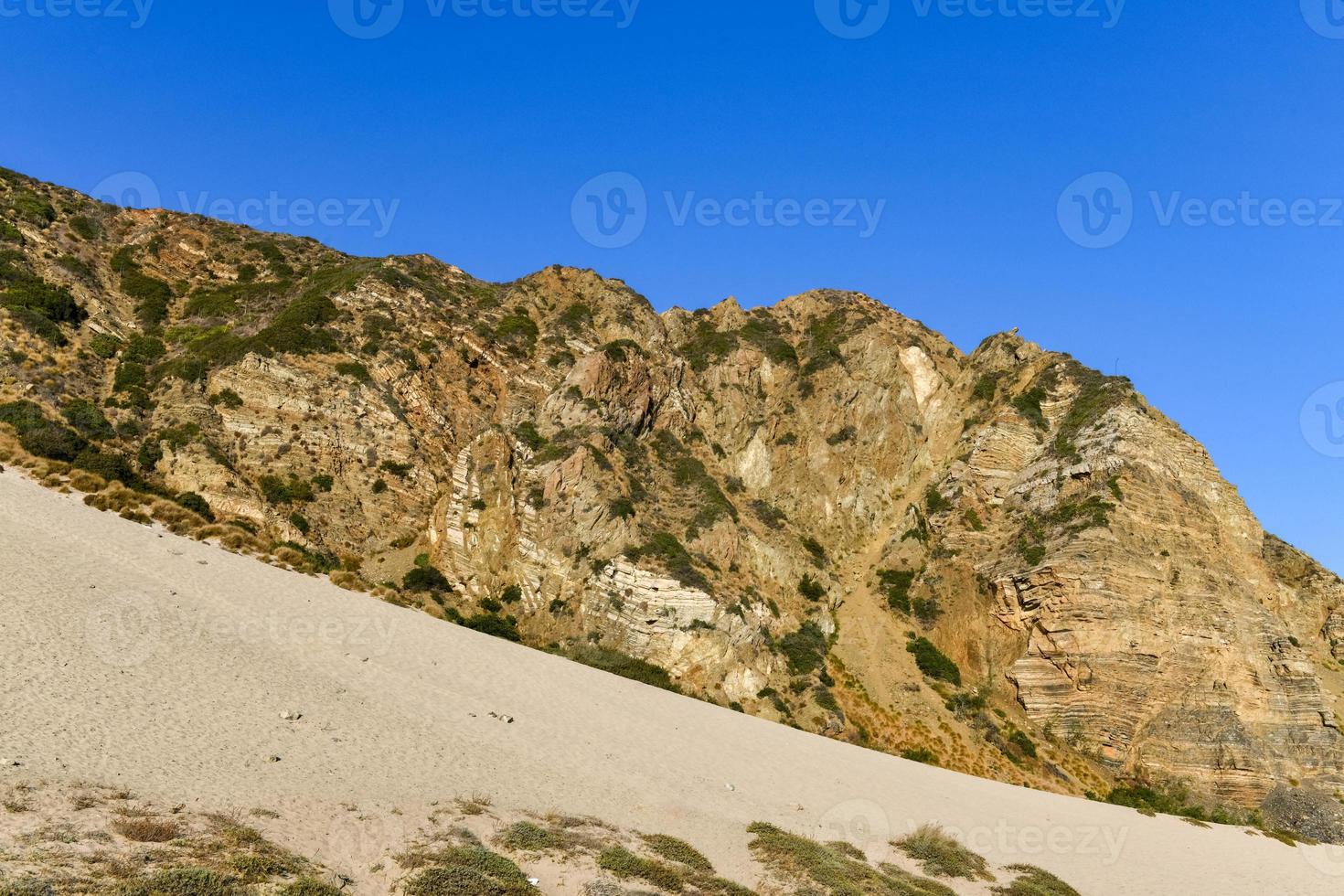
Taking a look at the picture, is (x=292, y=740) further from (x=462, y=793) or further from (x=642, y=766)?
(x=642, y=766)

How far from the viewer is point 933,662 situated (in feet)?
136

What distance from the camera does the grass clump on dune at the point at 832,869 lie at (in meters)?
13.7

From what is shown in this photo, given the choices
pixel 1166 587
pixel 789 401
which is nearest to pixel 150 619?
pixel 1166 587

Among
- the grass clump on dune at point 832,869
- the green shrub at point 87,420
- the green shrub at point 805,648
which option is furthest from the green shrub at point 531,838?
the green shrub at point 87,420

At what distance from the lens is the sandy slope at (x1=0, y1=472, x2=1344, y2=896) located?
1213 centimetres

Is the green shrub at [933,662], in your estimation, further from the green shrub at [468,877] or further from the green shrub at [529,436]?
the green shrub at [468,877]

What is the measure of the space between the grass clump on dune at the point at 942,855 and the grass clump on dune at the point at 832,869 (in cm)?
104

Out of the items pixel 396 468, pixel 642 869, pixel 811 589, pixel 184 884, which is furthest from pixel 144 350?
pixel 642 869

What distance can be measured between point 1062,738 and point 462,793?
33143 mm

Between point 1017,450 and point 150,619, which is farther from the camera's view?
point 1017,450

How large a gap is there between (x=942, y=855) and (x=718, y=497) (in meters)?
30.7

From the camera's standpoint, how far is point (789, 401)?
199ft

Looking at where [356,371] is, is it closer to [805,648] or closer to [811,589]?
[811,589]

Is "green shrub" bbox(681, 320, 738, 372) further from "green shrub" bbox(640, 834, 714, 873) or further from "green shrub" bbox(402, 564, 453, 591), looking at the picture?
"green shrub" bbox(640, 834, 714, 873)
